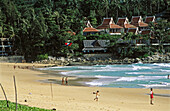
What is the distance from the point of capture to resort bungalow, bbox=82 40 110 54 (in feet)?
225

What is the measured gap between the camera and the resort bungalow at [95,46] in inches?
2702

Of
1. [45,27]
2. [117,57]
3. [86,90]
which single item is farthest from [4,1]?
[86,90]

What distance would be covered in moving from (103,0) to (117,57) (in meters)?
43.9

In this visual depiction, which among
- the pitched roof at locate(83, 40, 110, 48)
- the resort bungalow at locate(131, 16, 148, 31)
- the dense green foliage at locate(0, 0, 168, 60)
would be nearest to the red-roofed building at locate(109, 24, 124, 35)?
the resort bungalow at locate(131, 16, 148, 31)

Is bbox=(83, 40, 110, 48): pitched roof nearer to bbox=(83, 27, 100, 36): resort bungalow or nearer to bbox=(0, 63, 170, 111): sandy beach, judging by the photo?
bbox=(83, 27, 100, 36): resort bungalow

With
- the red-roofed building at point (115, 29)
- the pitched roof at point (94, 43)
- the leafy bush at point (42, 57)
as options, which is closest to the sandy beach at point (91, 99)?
the leafy bush at point (42, 57)

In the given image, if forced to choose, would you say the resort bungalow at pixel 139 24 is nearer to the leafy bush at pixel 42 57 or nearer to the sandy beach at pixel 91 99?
the leafy bush at pixel 42 57

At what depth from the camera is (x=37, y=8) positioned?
114m

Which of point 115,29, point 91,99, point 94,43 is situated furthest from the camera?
point 115,29

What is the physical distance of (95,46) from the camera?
68.9 m

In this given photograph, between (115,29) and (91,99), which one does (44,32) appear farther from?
(91,99)

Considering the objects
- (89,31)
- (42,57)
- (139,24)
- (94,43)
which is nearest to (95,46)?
(94,43)

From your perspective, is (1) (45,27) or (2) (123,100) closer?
(2) (123,100)

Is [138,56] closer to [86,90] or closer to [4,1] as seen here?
[86,90]
